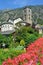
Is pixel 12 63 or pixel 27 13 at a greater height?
pixel 12 63

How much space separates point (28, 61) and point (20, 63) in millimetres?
407

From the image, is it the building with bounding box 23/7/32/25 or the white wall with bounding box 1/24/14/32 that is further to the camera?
the building with bounding box 23/7/32/25

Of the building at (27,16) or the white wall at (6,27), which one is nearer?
the white wall at (6,27)

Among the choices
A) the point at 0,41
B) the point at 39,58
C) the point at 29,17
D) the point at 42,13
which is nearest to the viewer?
the point at 39,58

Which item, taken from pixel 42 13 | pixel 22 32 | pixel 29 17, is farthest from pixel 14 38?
pixel 42 13

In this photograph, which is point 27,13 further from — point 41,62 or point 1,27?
point 41,62

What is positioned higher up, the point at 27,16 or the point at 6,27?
the point at 27,16

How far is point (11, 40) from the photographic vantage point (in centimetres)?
5106

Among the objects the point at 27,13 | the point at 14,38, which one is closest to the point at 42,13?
the point at 27,13

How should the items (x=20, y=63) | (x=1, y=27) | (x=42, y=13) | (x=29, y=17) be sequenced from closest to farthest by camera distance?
(x=20, y=63)
(x=1, y=27)
(x=29, y=17)
(x=42, y=13)

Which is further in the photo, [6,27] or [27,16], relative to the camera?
[27,16]

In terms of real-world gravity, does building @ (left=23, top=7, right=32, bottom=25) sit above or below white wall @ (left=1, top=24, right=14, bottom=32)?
above

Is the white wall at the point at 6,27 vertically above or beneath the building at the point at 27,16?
beneath

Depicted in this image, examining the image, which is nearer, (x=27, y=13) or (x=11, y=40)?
(x=11, y=40)
